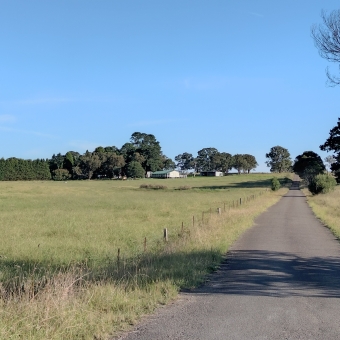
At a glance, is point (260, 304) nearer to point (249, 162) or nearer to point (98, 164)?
point (98, 164)

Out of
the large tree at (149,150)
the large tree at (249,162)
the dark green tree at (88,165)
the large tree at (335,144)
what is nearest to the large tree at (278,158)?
the large tree at (249,162)

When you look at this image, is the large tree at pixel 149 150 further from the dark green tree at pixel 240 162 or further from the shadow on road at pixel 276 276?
the shadow on road at pixel 276 276

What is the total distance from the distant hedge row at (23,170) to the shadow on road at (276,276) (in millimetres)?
136905

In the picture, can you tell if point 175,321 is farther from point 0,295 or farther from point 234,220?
point 234,220

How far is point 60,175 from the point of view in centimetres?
15388

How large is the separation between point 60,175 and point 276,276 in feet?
494

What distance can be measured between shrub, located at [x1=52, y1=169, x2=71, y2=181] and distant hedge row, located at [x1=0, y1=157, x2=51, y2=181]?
296cm

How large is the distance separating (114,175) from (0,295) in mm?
157011

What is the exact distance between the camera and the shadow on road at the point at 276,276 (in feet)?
27.4

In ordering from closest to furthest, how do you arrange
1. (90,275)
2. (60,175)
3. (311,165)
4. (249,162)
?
(90,275) < (311,165) < (60,175) < (249,162)

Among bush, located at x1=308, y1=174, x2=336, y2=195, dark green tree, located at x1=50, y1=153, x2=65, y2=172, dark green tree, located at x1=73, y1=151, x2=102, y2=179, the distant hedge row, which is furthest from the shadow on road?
dark green tree, located at x1=50, y1=153, x2=65, y2=172

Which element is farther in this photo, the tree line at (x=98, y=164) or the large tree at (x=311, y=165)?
the tree line at (x=98, y=164)

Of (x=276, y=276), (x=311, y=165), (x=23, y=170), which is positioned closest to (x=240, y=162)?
(x=311, y=165)

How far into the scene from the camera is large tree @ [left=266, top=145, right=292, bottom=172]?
19050 cm
